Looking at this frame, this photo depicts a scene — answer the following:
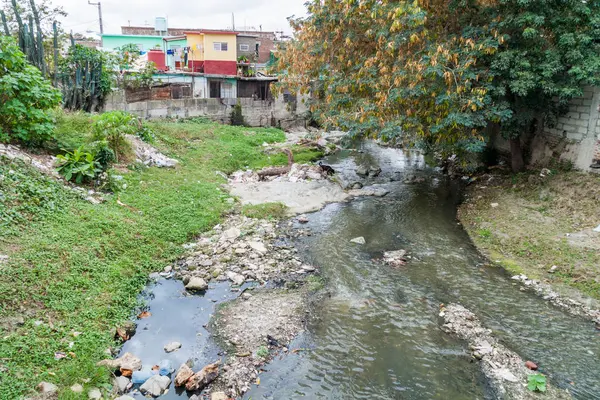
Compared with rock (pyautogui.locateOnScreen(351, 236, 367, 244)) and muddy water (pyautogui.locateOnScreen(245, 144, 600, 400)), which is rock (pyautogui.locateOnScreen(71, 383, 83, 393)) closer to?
muddy water (pyautogui.locateOnScreen(245, 144, 600, 400))

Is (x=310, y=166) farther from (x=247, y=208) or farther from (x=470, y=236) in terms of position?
(x=470, y=236)

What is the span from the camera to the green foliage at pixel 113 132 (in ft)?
36.8

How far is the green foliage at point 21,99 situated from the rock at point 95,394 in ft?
22.6

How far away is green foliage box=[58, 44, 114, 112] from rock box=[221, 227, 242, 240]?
1100cm

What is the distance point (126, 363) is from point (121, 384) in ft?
1.11

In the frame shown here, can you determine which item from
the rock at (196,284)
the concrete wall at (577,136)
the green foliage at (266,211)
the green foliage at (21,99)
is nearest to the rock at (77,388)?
the rock at (196,284)

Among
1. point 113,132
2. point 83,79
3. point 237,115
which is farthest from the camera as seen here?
point 237,115

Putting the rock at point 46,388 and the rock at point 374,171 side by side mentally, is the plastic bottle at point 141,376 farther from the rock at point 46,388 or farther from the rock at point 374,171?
the rock at point 374,171

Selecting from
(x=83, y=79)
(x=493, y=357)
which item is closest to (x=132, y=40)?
(x=83, y=79)

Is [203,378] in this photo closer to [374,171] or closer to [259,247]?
[259,247]

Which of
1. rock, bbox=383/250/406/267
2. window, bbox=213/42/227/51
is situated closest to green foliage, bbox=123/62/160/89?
window, bbox=213/42/227/51

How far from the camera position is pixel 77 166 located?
9.49 metres

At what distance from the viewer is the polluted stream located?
5.28 meters

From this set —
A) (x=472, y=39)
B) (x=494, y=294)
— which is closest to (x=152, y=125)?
(x=472, y=39)
